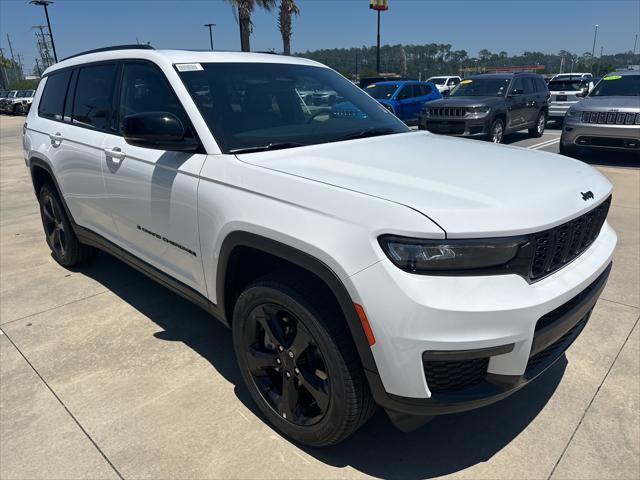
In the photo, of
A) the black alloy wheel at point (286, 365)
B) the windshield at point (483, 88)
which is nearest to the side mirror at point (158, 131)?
the black alloy wheel at point (286, 365)

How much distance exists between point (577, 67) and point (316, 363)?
114 meters

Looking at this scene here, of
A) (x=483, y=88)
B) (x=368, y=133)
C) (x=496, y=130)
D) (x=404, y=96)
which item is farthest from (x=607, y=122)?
(x=368, y=133)

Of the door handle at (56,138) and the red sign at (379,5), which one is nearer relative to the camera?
the door handle at (56,138)

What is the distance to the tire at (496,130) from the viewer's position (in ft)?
37.8

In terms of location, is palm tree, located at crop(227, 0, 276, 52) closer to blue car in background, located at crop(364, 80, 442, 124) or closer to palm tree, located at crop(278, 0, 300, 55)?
palm tree, located at crop(278, 0, 300, 55)

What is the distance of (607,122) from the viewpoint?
8969 millimetres

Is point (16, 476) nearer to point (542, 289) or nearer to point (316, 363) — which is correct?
point (316, 363)

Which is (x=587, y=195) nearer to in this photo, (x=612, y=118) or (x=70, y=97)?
(x=70, y=97)

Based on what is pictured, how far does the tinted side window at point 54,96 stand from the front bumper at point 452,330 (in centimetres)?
357

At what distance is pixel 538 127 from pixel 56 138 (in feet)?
43.8

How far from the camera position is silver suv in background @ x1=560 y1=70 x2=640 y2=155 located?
8.72m

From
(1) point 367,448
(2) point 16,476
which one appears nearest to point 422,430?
(1) point 367,448

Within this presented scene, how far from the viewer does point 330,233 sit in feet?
6.32

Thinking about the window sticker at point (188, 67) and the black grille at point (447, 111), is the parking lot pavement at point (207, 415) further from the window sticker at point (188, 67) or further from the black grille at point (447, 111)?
the black grille at point (447, 111)
